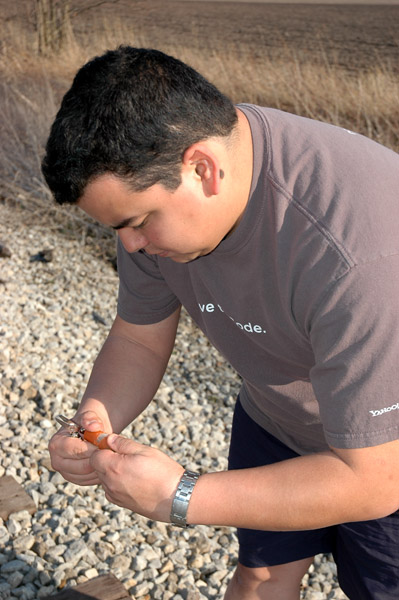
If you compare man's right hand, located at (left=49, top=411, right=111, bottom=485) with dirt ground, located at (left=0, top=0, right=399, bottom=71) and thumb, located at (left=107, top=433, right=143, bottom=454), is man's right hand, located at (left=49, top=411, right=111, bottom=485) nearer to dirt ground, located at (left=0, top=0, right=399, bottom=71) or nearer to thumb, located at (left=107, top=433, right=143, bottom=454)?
thumb, located at (left=107, top=433, right=143, bottom=454)

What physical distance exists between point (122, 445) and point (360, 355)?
61cm

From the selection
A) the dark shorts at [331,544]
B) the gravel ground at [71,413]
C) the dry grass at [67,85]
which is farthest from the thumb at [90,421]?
the dry grass at [67,85]

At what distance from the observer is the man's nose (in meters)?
1.52

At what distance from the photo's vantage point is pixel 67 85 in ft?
31.3

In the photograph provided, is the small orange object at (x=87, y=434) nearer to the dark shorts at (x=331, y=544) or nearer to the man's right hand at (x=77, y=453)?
the man's right hand at (x=77, y=453)

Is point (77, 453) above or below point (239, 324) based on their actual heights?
below

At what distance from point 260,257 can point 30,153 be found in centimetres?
672

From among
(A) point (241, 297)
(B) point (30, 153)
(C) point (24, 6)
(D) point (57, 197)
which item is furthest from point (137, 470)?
(C) point (24, 6)

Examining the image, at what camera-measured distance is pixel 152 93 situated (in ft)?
4.46

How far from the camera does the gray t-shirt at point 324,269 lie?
4.19 feet

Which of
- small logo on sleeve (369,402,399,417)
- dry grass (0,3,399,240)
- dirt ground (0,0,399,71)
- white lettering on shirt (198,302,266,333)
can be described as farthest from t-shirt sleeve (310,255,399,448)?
dirt ground (0,0,399,71)

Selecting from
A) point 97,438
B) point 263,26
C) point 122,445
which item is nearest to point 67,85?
point 97,438

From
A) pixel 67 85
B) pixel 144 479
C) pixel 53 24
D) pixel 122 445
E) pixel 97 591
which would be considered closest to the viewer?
pixel 144 479

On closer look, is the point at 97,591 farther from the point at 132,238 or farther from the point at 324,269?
the point at 324,269
